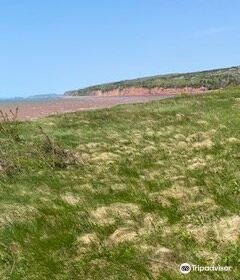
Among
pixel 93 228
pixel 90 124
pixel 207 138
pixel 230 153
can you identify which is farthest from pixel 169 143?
pixel 93 228

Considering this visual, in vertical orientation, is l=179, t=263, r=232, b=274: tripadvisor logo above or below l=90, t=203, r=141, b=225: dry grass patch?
below

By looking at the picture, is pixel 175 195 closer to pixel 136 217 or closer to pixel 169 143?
pixel 136 217

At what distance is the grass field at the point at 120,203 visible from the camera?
13.0m

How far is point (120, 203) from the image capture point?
17.4 meters

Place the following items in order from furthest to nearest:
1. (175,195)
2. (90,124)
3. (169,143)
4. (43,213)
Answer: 1. (90,124)
2. (169,143)
3. (175,195)
4. (43,213)

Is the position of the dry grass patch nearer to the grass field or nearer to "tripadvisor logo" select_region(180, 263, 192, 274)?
the grass field

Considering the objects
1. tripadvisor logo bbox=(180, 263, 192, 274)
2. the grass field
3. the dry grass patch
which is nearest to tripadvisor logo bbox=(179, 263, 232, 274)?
tripadvisor logo bbox=(180, 263, 192, 274)

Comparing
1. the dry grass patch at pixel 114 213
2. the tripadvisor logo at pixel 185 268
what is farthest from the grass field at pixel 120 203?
the tripadvisor logo at pixel 185 268

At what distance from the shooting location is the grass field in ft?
42.7

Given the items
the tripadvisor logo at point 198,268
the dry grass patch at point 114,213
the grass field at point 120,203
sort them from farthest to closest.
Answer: the dry grass patch at point 114,213
the grass field at point 120,203
the tripadvisor logo at point 198,268

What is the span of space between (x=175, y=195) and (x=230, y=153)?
7.12 m

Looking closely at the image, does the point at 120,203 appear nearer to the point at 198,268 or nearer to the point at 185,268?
the point at 185,268

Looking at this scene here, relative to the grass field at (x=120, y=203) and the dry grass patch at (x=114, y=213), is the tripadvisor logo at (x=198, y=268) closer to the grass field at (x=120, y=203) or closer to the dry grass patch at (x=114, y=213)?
the grass field at (x=120, y=203)

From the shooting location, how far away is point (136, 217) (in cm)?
1586
